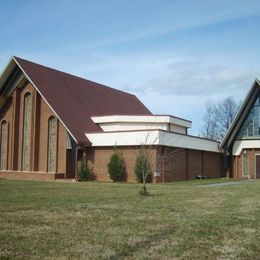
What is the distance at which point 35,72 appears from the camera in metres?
41.1

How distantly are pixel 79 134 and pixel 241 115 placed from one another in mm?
16456

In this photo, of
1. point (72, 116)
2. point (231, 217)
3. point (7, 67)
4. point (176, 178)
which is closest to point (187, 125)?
point (176, 178)

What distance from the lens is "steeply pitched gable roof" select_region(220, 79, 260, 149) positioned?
4390 cm

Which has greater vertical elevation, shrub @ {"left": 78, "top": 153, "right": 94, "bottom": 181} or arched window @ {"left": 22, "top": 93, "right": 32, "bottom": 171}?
arched window @ {"left": 22, "top": 93, "right": 32, "bottom": 171}

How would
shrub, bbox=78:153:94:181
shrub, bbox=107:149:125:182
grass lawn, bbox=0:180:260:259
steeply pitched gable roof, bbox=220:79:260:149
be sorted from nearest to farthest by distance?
grass lawn, bbox=0:180:260:259 → shrub, bbox=107:149:125:182 → shrub, bbox=78:153:94:181 → steeply pitched gable roof, bbox=220:79:260:149

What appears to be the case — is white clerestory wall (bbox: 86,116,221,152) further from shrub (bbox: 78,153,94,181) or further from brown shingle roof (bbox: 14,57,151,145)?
shrub (bbox: 78,153,94,181)

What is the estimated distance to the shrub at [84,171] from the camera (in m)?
37.3

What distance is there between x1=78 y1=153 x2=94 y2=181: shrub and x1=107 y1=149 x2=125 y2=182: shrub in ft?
6.28

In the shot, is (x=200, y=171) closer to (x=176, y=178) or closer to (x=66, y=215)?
(x=176, y=178)

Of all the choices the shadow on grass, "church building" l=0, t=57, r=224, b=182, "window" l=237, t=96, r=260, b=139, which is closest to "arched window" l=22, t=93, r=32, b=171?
"church building" l=0, t=57, r=224, b=182

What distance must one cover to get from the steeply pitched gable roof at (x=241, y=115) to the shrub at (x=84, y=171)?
1485 centimetres

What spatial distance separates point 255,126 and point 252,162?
11.4 feet

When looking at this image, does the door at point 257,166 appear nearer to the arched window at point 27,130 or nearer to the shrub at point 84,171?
the shrub at point 84,171

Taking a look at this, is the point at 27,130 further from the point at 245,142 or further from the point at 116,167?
the point at 245,142
